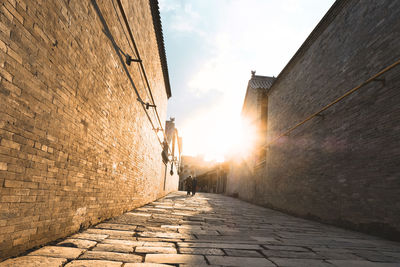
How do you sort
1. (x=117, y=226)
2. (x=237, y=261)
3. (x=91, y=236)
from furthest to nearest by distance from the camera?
1. (x=117, y=226)
2. (x=91, y=236)
3. (x=237, y=261)

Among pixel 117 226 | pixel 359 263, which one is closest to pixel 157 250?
pixel 117 226

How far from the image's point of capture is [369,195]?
534 cm

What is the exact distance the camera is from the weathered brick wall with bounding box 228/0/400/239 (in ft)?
16.3

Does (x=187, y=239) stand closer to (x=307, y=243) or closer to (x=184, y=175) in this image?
(x=307, y=243)

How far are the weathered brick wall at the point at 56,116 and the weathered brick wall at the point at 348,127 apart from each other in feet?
18.0

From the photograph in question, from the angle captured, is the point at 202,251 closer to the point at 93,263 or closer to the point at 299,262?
the point at 299,262

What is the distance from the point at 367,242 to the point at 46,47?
562 cm

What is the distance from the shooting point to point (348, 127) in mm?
6227

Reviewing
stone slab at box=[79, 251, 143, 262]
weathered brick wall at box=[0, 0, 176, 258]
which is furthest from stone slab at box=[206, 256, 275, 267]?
weathered brick wall at box=[0, 0, 176, 258]

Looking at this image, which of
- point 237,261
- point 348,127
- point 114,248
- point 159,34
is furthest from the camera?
point 159,34

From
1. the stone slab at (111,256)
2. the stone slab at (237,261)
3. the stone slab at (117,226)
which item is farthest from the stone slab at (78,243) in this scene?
the stone slab at (237,261)

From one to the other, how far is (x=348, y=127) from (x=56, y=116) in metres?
6.44

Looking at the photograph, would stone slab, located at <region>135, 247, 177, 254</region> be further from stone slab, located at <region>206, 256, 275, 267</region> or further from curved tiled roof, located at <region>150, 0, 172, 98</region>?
curved tiled roof, located at <region>150, 0, 172, 98</region>

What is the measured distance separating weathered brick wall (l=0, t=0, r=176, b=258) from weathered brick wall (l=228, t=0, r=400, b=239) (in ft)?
18.0
